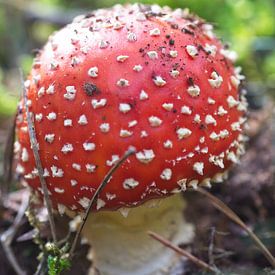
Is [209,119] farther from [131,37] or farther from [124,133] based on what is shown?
[131,37]

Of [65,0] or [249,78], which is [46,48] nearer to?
[249,78]

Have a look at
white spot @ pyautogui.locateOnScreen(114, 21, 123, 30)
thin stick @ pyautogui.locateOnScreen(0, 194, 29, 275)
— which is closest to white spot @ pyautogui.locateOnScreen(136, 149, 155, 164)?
white spot @ pyautogui.locateOnScreen(114, 21, 123, 30)

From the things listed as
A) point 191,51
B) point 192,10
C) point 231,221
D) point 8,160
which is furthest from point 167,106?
point 192,10

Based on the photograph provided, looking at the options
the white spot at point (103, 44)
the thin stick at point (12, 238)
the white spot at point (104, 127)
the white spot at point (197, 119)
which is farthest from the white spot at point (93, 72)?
the thin stick at point (12, 238)

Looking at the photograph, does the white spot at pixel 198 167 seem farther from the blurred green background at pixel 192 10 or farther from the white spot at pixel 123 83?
the blurred green background at pixel 192 10

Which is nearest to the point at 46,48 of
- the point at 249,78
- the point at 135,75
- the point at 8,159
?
the point at 135,75

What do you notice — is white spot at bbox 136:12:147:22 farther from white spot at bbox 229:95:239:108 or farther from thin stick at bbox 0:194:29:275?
thin stick at bbox 0:194:29:275
